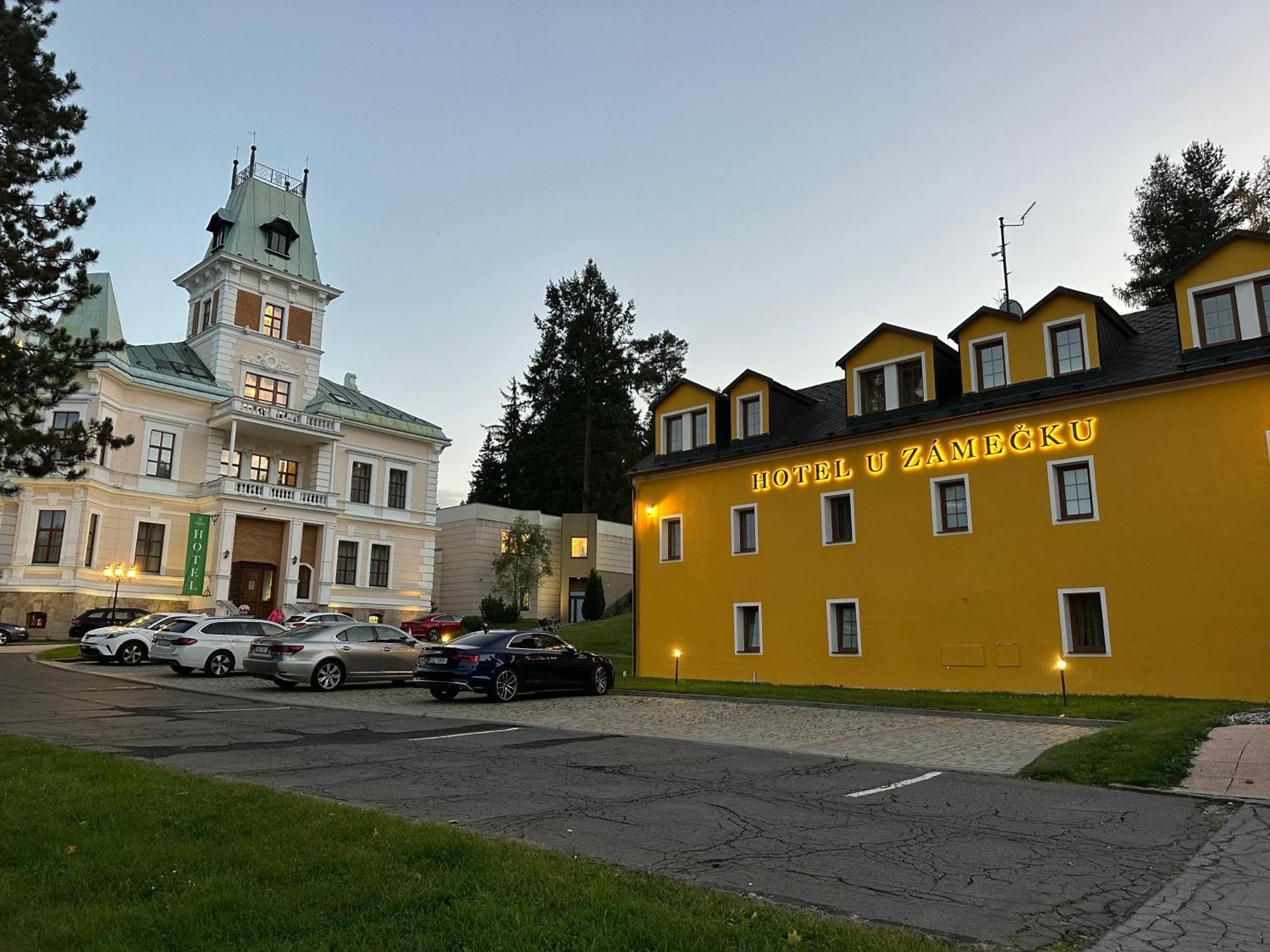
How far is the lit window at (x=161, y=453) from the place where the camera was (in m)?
41.2

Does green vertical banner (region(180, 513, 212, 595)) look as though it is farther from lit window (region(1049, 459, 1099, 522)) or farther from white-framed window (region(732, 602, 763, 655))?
lit window (region(1049, 459, 1099, 522))

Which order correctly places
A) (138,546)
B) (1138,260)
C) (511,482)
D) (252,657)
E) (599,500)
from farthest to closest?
(511,482) < (599,500) < (1138,260) < (138,546) < (252,657)

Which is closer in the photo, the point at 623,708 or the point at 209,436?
the point at 623,708

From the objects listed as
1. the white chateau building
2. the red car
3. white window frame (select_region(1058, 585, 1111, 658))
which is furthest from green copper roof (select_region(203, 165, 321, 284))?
white window frame (select_region(1058, 585, 1111, 658))

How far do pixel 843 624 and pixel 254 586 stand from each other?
31633 millimetres

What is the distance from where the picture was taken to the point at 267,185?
49.8 meters

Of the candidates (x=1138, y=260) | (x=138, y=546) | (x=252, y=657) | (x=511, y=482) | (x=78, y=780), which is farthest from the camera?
(x=511, y=482)

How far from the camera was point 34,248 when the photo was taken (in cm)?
1523

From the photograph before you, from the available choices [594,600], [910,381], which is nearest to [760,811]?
[910,381]

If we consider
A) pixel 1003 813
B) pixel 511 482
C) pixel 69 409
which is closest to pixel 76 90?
pixel 1003 813

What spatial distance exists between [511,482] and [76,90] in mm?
58748

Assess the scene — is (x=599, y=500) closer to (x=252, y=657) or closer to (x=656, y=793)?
(x=252, y=657)

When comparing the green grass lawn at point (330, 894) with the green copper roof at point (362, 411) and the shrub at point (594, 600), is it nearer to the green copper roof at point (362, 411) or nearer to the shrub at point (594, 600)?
the green copper roof at point (362, 411)

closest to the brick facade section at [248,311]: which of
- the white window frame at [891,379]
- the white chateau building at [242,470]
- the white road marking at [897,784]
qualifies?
the white chateau building at [242,470]
